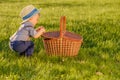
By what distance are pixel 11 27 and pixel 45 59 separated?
→ 11.6ft

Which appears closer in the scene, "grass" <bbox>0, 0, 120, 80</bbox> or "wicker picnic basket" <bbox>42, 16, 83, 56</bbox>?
"grass" <bbox>0, 0, 120, 80</bbox>

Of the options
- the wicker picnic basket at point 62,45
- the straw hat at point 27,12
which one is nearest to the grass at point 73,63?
the wicker picnic basket at point 62,45

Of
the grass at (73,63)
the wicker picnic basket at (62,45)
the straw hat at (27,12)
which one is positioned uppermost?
the straw hat at (27,12)

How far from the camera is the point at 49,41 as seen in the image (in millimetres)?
6590

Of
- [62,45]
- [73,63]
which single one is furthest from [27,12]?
[73,63]

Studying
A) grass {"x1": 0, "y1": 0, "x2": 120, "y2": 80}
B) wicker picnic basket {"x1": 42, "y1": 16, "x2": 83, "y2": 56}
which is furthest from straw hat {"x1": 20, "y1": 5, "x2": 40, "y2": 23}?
grass {"x1": 0, "y1": 0, "x2": 120, "y2": 80}

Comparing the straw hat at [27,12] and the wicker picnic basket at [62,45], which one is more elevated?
the straw hat at [27,12]

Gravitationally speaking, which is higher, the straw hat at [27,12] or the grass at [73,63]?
the straw hat at [27,12]

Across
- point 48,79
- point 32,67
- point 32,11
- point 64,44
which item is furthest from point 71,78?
point 32,11

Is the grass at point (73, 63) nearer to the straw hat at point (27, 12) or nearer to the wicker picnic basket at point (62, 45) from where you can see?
the wicker picnic basket at point (62, 45)

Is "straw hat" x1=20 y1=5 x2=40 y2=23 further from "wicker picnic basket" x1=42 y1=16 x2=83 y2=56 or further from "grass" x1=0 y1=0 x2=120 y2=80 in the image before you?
"grass" x1=0 y1=0 x2=120 y2=80

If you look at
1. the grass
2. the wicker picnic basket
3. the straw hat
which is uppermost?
the straw hat

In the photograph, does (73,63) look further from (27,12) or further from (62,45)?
(27,12)

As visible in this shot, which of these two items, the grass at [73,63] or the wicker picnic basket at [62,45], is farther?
the wicker picnic basket at [62,45]
